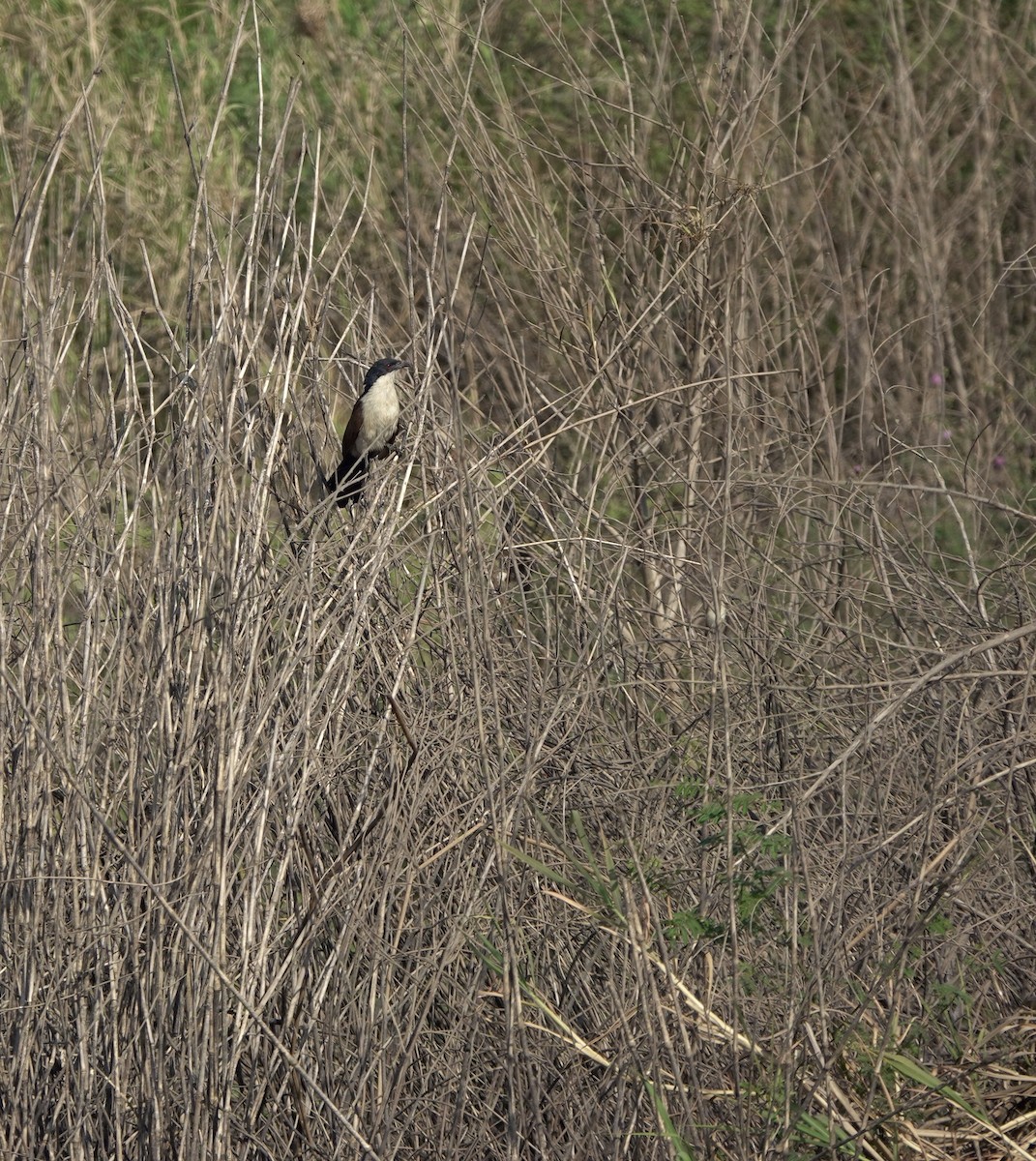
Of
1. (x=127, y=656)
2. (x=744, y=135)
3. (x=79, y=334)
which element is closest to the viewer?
(x=127, y=656)

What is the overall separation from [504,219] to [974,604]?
1771mm

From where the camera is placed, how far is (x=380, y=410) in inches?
146

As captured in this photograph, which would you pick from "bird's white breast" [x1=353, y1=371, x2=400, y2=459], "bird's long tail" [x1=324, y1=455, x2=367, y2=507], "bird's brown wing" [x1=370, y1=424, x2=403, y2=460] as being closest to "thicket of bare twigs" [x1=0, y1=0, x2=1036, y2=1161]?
"bird's long tail" [x1=324, y1=455, x2=367, y2=507]

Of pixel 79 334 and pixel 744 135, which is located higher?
pixel 744 135

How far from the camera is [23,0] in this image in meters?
6.60

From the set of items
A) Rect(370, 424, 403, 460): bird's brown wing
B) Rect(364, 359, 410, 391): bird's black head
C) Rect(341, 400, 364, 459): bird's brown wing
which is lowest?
Rect(341, 400, 364, 459): bird's brown wing

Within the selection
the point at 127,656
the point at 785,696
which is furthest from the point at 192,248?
the point at 785,696

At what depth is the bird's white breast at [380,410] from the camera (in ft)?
12.0

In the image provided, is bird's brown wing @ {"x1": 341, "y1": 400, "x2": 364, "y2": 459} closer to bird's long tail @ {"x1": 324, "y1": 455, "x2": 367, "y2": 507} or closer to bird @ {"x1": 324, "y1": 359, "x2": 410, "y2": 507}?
bird @ {"x1": 324, "y1": 359, "x2": 410, "y2": 507}

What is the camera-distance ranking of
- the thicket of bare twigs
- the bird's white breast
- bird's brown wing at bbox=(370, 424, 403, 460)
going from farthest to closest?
the bird's white breast < bird's brown wing at bbox=(370, 424, 403, 460) < the thicket of bare twigs

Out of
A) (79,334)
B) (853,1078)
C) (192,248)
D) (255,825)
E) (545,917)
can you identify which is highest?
(192,248)

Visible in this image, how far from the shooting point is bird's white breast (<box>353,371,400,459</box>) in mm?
3672

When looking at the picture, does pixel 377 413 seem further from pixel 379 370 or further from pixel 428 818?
pixel 428 818

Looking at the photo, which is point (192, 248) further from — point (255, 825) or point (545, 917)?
point (545, 917)
